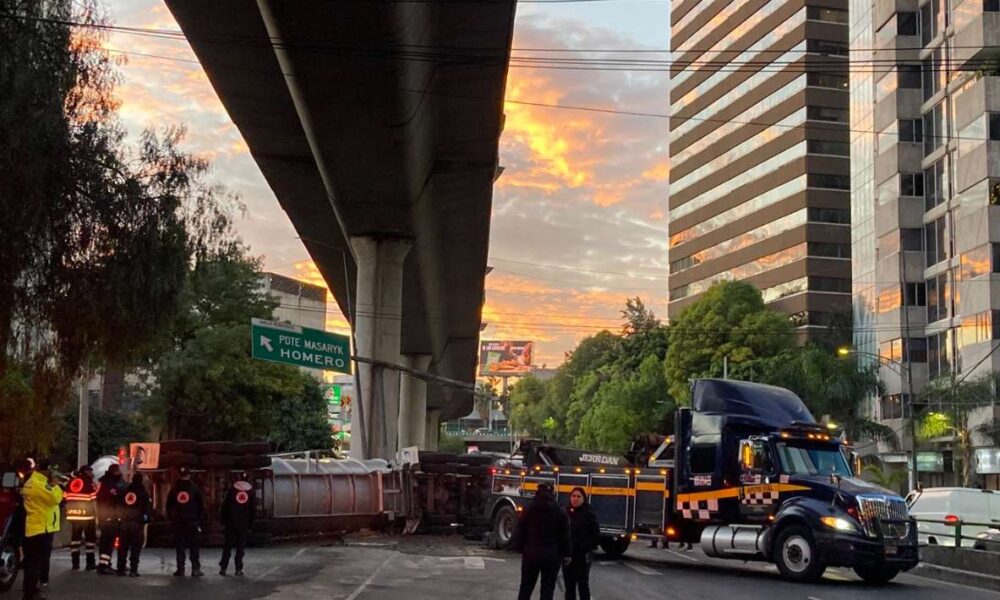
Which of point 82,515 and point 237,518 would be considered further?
point 82,515

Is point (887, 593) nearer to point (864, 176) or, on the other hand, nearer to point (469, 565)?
point (469, 565)

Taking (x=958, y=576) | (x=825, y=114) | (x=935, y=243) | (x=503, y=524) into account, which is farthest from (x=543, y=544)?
(x=825, y=114)

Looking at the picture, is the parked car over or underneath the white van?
underneath

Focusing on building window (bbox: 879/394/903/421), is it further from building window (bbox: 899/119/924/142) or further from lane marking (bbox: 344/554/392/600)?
lane marking (bbox: 344/554/392/600)

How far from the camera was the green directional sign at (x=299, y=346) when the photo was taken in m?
29.4

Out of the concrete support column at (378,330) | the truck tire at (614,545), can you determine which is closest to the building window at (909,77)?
the concrete support column at (378,330)

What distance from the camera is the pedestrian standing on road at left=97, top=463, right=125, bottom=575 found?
1830 cm

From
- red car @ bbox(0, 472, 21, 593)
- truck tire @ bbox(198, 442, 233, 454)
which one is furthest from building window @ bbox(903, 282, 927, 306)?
red car @ bbox(0, 472, 21, 593)

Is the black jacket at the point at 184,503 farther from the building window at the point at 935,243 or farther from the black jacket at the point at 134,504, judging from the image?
the building window at the point at 935,243

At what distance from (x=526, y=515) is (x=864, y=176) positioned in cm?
6298

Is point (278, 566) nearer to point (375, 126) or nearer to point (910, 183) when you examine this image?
point (375, 126)

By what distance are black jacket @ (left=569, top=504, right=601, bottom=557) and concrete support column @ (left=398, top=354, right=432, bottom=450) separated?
55708mm

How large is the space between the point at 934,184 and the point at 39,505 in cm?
5743

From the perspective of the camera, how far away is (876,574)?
2022 centimetres
